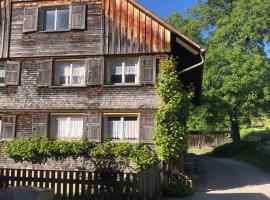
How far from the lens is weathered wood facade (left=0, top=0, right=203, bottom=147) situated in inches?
705

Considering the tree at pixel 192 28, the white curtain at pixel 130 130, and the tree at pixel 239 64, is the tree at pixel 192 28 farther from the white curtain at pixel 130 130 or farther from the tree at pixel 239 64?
the white curtain at pixel 130 130

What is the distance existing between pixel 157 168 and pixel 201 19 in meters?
30.3

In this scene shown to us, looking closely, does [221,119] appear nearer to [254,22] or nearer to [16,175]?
[254,22]

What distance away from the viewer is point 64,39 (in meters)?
19.0

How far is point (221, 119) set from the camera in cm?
3597

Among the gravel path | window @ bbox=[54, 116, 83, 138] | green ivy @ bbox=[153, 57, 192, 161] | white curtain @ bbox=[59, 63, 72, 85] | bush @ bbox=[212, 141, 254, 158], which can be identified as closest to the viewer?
the gravel path

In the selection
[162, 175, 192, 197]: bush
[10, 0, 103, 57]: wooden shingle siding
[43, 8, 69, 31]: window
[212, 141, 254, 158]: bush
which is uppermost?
[43, 8, 69, 31]: window

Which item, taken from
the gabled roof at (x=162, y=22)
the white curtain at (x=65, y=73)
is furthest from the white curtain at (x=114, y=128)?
the gabled roof at (x=162, y=22)

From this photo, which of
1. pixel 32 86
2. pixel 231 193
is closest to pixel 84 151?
pixel 32 86

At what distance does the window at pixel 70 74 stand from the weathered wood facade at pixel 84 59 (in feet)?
0.31

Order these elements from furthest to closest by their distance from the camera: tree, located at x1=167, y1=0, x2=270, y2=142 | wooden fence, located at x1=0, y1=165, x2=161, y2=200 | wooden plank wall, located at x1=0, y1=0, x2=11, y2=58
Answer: tree, located at x1=167, y1=0, x2=270, y2=142, wooden plank wall, located at x1=0, y1=0, x2=11, y2=58, wooden fence, located at x1=0, y1=165, x2=161, y2=200

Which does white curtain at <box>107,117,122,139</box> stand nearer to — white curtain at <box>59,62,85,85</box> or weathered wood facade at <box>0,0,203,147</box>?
weathered wood facade at <box>0,0,203,147</box>

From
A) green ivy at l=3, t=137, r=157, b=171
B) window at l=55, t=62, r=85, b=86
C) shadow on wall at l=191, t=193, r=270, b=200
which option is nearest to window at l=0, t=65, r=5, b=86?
window at l=55, t=62, r=85, b=86

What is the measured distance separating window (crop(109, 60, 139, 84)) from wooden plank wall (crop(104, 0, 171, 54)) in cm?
55
